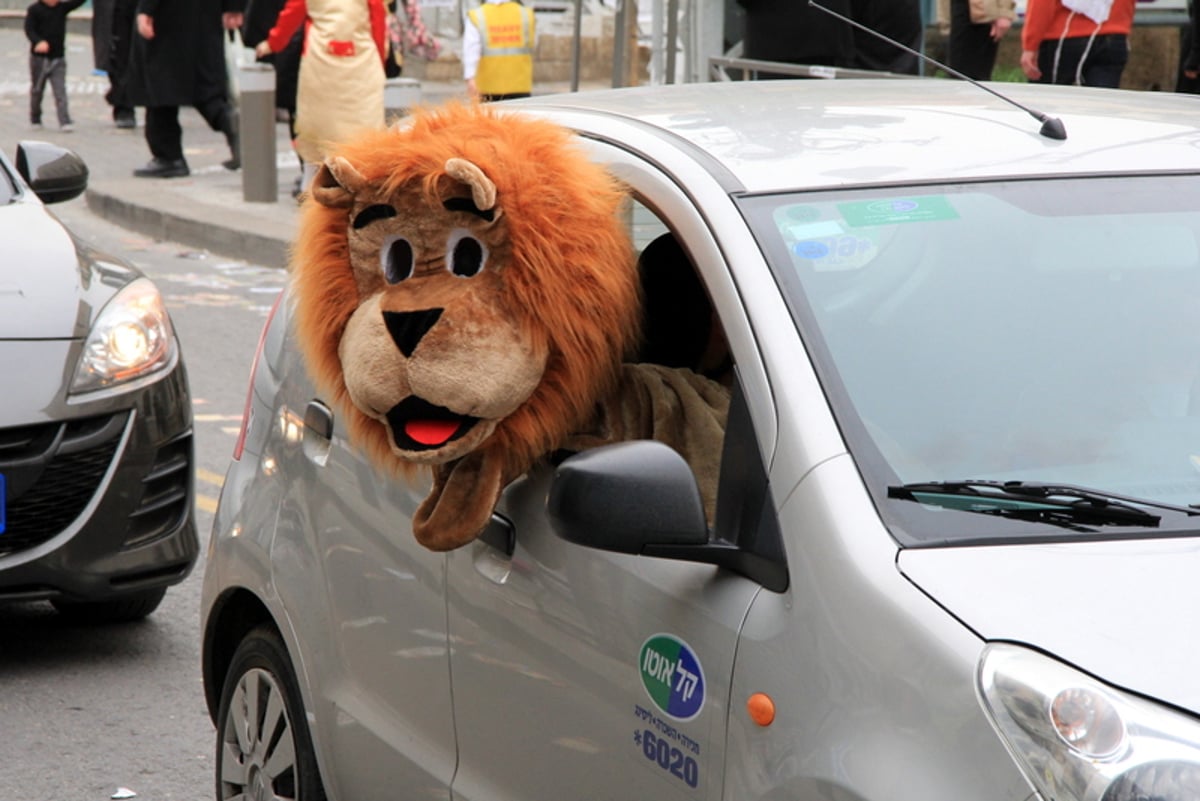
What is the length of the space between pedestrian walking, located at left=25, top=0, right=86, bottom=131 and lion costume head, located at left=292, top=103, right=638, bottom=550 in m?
17.1

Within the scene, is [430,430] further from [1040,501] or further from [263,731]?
[263,731]

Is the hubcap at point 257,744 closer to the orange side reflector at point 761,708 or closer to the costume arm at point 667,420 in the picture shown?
the costume arm at point 667,420

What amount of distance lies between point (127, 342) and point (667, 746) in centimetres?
310

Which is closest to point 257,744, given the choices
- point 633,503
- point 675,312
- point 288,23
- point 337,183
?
point 675,312

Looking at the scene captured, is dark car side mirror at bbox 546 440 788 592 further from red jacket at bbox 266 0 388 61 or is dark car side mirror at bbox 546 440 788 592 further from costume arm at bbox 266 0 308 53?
costume arm at bbox 266 0 308 53

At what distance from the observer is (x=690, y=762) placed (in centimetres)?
254

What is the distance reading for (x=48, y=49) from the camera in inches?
786

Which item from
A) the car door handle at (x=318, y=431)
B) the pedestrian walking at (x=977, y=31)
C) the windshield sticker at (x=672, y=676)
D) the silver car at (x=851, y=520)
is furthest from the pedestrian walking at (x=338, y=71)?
the windshield sticker at (x=672, y=676)

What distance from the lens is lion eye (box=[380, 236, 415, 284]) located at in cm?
304

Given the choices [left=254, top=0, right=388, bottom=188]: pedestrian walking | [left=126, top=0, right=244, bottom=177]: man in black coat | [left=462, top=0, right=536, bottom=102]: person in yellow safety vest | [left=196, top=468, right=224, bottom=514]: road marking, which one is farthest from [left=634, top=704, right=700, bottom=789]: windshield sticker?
[left=126, top=0, right=244, bottom=177]: man in black coat

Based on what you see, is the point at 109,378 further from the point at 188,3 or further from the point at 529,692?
the point at 188,3

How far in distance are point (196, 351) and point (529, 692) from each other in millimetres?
7541

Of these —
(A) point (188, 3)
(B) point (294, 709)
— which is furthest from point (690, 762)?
(A) point (188, 3)

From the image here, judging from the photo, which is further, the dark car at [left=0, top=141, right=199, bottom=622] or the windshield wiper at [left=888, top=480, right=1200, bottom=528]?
the dark car at [left=0, top=141, right=199, bottom=622]
